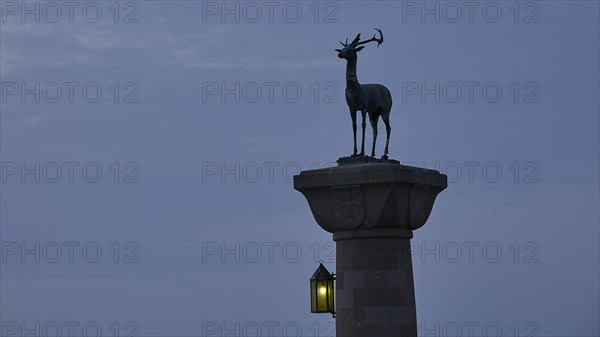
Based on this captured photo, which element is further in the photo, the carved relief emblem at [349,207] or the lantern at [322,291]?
the lantern at [322,291]

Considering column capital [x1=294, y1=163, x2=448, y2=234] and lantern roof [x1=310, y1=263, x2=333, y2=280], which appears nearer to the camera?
column capital [x1=294, y1=163, x2=448, y2=234]

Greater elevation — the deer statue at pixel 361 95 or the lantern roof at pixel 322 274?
the deer statue at pixel 361 95

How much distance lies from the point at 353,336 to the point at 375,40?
301 inches

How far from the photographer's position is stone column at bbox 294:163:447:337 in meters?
30.2

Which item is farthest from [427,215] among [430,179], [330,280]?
[330,280]

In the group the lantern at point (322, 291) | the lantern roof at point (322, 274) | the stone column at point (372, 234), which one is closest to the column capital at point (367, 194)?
the stone column at point (372, 234)

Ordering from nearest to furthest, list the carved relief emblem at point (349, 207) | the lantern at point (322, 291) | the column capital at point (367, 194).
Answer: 1. the column capital at point (367, 194)
2. the carved relief emblem at point (349, 207)
3. the lantern at point (322, 291)

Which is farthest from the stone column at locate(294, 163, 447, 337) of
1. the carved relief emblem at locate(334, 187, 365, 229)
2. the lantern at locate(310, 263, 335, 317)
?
the lantern at locate(310, 263, 335, 317)

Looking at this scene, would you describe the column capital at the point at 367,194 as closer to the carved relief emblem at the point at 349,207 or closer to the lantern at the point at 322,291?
the carved relief emblem at the point at 349,207

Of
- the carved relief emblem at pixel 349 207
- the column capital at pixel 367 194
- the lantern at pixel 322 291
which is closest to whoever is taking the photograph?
the column capital at pixel 367 194

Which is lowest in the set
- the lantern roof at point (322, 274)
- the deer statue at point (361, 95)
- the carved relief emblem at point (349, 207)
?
the lantern roof at point (322, 274)

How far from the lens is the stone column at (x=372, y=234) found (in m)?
30.2

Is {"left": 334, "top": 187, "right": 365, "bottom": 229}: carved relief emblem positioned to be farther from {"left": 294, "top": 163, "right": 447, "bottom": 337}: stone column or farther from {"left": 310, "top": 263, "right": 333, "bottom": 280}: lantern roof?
{"left": 310, "top": 263, "right": 333, "bottom": 280}: lantern roof

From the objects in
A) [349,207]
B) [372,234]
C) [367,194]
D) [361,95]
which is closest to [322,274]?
[372,234]
